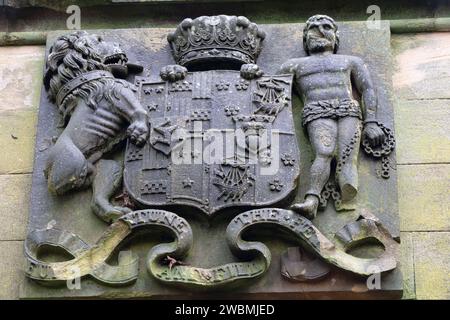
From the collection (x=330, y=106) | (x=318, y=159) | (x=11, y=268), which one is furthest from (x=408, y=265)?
(x=11, y=268)

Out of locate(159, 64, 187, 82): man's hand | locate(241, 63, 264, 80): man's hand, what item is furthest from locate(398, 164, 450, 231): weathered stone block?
locate(159, 64, 187, 82): man's hand

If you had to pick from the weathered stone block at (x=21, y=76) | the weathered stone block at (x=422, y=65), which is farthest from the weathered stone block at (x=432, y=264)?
the weathered stone block at (x=21, y=76)

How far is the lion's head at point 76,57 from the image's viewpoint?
7.34 m

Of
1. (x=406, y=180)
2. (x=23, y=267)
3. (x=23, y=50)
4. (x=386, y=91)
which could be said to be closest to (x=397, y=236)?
(x=406, y=180)

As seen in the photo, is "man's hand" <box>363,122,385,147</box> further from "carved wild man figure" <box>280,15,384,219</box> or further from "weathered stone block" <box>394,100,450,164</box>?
"weathered stone block" <box>394,100,450,164</box>

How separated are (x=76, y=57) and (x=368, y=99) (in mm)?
1729

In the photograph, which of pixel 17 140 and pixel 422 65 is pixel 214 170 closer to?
pixel 17 140

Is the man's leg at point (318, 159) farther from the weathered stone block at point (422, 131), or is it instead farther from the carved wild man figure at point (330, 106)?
the weathered stone block at point (422, 131)

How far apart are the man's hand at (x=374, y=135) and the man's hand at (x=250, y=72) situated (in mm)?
707

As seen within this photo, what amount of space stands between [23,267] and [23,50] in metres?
1.62

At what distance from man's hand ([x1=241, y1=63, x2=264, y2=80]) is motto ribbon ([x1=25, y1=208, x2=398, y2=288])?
0.89m

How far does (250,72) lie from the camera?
23.6ft

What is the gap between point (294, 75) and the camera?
24.0ft

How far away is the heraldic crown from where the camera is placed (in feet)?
24.1
